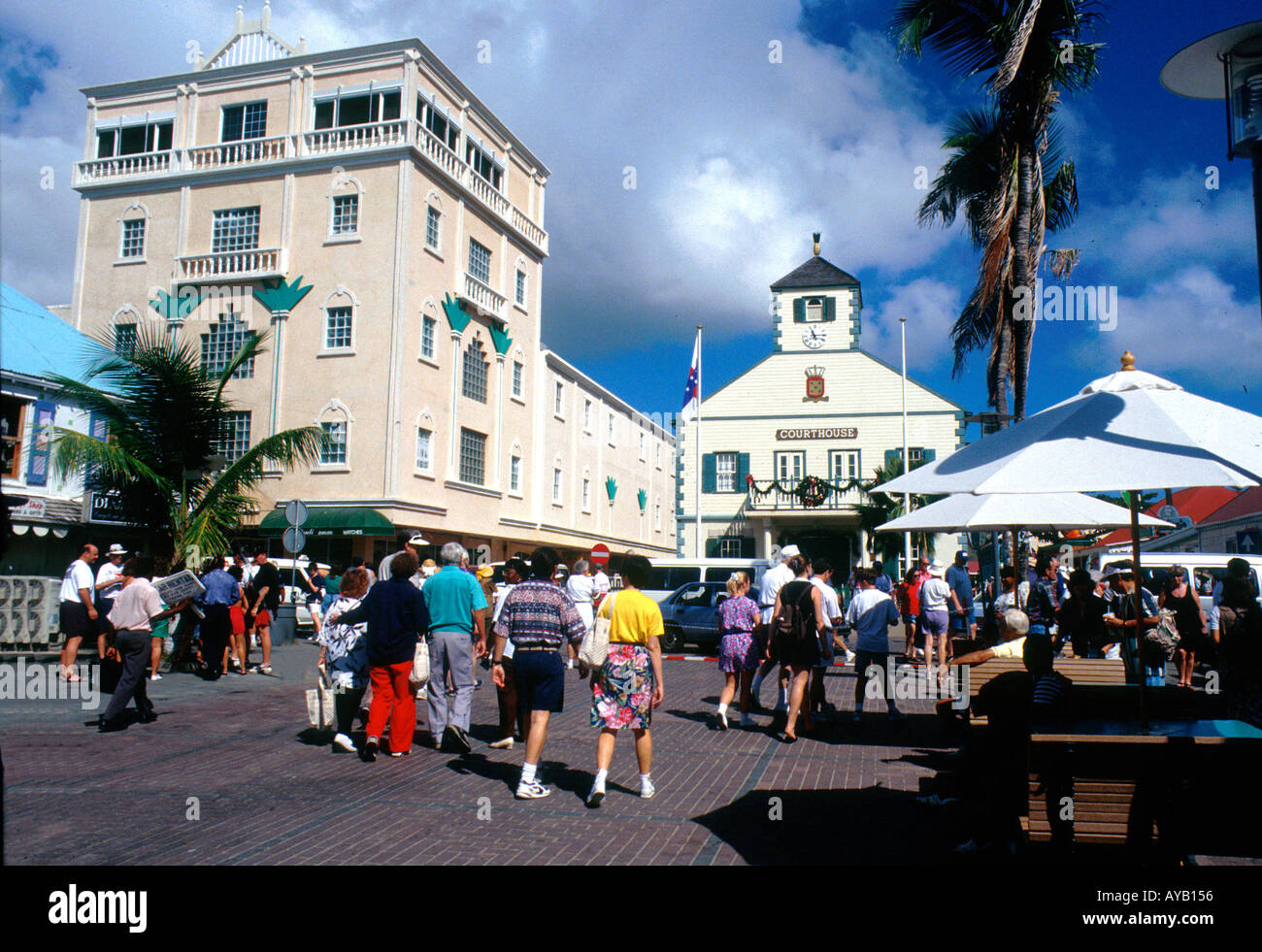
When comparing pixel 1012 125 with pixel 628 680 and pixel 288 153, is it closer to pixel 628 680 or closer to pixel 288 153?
pixel 628 680

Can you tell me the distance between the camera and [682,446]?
3938 cm

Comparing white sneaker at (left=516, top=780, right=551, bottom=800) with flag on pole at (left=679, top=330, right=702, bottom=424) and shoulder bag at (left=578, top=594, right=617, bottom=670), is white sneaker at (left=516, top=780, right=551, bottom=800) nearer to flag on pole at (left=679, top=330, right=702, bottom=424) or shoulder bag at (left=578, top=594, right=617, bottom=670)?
shoulder bag at (left=578, top=594, right=617, bottom=670)

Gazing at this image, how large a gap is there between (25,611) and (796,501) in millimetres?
27969

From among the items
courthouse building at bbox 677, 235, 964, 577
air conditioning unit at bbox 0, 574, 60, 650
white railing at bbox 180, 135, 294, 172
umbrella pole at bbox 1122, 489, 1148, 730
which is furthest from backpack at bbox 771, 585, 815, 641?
courthouse building at bbox 677, 235, 964, 577

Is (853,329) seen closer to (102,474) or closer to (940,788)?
(102,474)

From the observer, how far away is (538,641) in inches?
279

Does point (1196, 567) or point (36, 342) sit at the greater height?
point (36, 342)

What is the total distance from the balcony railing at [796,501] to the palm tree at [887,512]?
50cm

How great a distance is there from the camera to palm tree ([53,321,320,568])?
16844 millimetres

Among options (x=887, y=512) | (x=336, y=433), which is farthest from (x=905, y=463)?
(x=336, y=433)

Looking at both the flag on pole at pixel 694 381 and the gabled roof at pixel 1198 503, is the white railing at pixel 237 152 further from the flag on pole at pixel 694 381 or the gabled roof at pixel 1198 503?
the gabled roof at pixel 1198 503

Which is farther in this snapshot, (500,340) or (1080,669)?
(500,340)

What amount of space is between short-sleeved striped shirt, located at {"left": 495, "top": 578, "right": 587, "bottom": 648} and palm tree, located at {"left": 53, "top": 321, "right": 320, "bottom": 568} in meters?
11.6

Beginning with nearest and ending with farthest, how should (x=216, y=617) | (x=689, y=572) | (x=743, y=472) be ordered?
(x=216, y=617), (x=689, y=572), (x=743, y=472)
